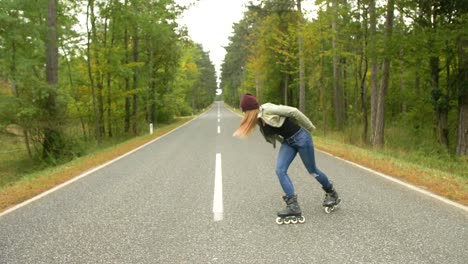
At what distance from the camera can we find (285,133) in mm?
4418

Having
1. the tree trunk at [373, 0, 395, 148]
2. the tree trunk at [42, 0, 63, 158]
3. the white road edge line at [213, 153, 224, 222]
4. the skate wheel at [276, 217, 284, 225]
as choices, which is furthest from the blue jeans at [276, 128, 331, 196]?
the tree trunk at [42, 0, 63, 158]

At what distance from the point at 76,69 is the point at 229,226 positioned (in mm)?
19955

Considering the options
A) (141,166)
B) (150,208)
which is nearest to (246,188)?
(150,208)

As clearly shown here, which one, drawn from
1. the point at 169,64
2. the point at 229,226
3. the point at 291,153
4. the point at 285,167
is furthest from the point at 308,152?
the point at 169,64

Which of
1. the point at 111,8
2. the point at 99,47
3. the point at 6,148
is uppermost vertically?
the point at 111,8

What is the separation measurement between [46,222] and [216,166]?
4.64 meters

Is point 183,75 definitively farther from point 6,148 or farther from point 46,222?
point 46,222

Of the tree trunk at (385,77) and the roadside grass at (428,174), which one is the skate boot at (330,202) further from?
the tree trunk at (385,77)

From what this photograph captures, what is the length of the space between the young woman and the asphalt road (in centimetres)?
23

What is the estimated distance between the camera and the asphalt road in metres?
3.39

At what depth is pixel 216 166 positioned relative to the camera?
8.61m

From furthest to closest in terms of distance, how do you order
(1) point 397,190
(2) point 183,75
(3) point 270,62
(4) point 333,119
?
(2) point 183,75, (3) point 270,62, (4) point 333,119, (1) point 397,190

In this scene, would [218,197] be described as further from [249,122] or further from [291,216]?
[249,122]

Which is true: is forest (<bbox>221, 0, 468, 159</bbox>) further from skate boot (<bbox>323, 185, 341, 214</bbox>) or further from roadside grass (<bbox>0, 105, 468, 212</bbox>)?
skate boot (<bbox>323, 185, 341, 214</bbox>)
